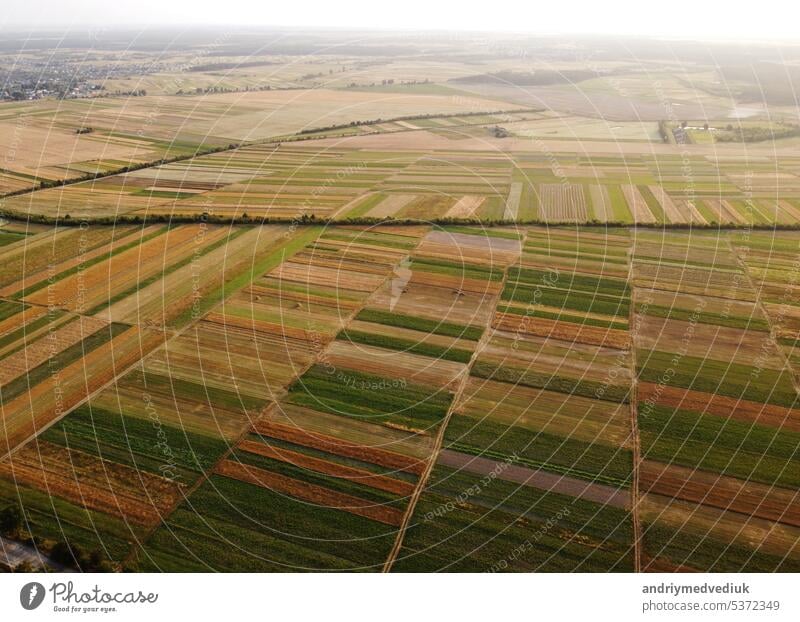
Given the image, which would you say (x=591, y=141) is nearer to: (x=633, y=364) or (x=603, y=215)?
(x=603, y=215)

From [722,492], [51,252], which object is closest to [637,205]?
[722,492]

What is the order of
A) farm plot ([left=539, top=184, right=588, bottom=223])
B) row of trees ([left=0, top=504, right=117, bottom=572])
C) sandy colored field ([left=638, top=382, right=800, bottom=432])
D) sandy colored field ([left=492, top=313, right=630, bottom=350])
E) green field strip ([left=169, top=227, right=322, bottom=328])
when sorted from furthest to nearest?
farm plot ([left=539, top=184, right=588, bottom=223]), green field strip ([left=169, top=227, right=322, bottom=328]), sandy colored field ([left=492, top=313, right=630, bottom=350]), sandy colored field ([left=638, top=382, right=800, bottom=432]), row of trees ([left=0, top=504, right=117, bottom=572])

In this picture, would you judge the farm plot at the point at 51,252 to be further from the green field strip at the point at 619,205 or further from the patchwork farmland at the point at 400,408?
the green field strip at the point at 619,205

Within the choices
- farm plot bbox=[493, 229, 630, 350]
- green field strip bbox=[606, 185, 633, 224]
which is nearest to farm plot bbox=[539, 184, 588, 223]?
green field strip bbox=[606, 185, 633, 224]

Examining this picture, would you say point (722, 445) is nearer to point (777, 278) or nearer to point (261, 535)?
point (261, 535)

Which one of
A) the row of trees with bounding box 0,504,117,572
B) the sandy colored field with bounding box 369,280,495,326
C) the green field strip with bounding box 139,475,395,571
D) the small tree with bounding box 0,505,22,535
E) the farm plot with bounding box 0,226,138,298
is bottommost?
the green field strip with bounding box 139,475,395,571

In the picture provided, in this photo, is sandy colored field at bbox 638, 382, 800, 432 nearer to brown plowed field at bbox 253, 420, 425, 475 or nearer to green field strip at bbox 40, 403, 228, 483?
brown plowed field at bbox 253, 420, 425, 475

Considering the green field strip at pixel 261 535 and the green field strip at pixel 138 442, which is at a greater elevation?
the green field strip at pixel 138 442

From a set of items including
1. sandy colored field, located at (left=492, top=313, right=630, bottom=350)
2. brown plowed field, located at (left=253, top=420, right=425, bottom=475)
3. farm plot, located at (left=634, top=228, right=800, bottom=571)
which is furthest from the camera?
sandy colored field, located at (left=492, top=313, right=630, bottom=350)

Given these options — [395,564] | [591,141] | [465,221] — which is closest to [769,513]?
[395,564]

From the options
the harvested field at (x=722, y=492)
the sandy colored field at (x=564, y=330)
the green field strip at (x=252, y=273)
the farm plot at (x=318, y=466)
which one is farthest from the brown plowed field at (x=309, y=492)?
the sandy colored field at (x=564, y=330)
